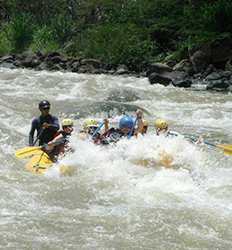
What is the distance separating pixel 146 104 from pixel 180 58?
8.97m

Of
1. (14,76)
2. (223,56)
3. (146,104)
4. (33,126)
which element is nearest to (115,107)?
(146,104)

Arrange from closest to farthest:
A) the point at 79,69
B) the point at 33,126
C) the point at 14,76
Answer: the point at 33,126 → the point at 14,76 → the point at 79,69

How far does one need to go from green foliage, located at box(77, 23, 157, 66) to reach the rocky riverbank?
1.93 feet

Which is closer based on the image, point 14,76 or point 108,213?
point 108,213

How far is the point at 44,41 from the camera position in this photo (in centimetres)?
3041

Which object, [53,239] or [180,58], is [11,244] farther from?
[180,58]

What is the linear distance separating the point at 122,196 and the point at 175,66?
53.2 feet

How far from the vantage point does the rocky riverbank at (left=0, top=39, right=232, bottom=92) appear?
20188 mm

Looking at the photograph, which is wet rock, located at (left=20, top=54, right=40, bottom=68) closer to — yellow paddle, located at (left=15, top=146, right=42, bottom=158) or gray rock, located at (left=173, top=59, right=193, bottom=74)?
gray rock, located at (left=173, top=59, right=193, bottom=74)

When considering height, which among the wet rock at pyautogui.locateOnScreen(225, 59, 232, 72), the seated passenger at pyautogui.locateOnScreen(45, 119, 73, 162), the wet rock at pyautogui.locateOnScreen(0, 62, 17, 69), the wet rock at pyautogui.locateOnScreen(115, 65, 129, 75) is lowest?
the wet rock at pyautogui.locateOnScreen(0, 62, 17, 69)

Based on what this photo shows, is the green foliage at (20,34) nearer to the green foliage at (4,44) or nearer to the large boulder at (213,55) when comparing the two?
the green foliage at (4,44)

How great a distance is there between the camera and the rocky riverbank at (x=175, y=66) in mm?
20188

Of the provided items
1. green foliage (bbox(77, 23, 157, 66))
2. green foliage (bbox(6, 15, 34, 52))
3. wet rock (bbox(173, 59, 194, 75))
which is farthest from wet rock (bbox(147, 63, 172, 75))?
green foliage (bbox(6, 15, 34, 52))

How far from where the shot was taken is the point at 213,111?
14.8m
